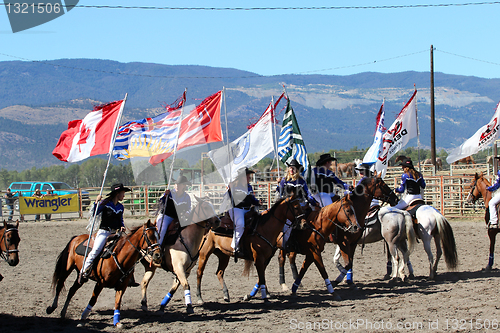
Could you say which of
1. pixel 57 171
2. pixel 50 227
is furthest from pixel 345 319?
pixel 57 171

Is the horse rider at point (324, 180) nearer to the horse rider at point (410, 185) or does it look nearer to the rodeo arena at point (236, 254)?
the rodeo arena at point (236, 254)

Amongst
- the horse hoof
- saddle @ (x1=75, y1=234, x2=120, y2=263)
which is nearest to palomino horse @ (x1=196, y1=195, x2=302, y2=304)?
the horse hoof

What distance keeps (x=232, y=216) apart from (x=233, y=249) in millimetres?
651

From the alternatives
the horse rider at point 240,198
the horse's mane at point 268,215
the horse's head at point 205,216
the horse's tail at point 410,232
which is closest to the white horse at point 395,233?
the horse's tail at point 410,232

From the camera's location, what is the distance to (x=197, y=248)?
8602 mm

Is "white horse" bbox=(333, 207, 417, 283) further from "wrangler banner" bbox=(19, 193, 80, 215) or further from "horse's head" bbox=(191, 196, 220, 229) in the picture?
"wrangler banner" bbox=(19, 193, 80, 215)

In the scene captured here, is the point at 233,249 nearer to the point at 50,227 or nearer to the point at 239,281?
the point at 239,281

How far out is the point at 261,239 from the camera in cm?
918

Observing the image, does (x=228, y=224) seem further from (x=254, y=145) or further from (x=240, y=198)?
(x=254, y=145)

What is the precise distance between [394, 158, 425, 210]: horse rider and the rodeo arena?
0.03 metres

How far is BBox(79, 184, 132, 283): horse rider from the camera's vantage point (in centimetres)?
785

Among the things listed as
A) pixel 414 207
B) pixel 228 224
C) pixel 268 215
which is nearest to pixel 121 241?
pixel 228 224

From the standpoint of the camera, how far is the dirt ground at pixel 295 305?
711cm

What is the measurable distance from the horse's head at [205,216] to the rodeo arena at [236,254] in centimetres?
2
